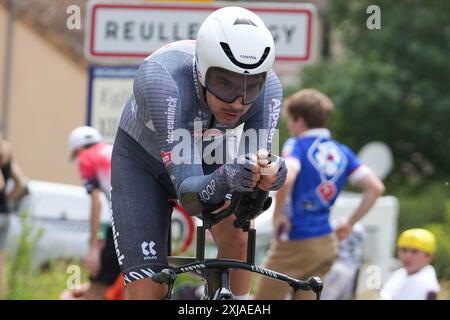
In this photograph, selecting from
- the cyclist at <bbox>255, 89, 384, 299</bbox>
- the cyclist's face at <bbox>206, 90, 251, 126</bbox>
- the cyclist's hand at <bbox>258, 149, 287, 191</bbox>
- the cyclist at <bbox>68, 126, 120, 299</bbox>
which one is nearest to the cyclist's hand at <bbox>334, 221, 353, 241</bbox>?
the cyclist at <bbox>255, 89, 384, 299</bbox>

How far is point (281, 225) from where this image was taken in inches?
376

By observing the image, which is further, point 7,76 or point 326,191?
point 7,76

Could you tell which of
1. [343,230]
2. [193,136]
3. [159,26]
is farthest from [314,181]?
[193,136]

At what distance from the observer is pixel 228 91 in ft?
17.8

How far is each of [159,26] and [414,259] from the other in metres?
2.76

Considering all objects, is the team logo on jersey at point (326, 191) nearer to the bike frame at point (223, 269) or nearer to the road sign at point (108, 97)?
the road sign at point (108, 97)

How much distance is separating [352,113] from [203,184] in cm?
2873

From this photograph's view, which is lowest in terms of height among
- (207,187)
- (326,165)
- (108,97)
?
(326,165)

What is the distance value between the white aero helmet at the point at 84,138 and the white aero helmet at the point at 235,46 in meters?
4.66

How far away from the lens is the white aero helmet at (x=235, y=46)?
210 inches

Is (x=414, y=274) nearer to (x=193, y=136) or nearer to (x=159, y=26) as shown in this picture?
(x=159, y=26)

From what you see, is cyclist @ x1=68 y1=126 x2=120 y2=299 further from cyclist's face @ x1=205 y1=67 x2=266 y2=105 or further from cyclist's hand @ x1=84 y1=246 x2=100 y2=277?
cyclist's face @ x1=205 y1=67 x2=266 y2=105
